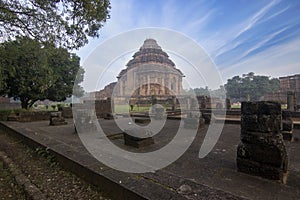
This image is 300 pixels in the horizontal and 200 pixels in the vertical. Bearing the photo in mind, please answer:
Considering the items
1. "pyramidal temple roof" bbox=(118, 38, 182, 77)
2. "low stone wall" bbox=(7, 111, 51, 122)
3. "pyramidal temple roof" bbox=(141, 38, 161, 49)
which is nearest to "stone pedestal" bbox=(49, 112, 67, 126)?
"low stone wall" bbox=(7, 111, 51, 122)

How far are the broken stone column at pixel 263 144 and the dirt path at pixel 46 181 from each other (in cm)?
216

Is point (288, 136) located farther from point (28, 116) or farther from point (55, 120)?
point (28, 116)

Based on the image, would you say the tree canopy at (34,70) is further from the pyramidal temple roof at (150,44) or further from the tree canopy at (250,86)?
the tree canopy at (250,86)

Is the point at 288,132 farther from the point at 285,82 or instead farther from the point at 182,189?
the point at 285,82

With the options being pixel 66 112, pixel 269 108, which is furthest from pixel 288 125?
pixel 66 112

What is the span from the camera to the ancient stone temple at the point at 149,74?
113 feet

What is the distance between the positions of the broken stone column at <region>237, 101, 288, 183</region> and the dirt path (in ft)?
7.10

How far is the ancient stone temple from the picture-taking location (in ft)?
113

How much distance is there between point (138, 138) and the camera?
171 inches

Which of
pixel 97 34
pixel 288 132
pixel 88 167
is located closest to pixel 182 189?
pixel 88 167

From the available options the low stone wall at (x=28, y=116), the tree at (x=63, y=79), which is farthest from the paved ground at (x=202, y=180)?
the tree at (x=63, y=79)

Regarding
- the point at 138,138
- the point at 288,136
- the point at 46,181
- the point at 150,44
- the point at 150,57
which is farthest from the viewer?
the point at 150,44

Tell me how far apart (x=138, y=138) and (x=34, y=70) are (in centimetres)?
1034

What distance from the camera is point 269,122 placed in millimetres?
2549
